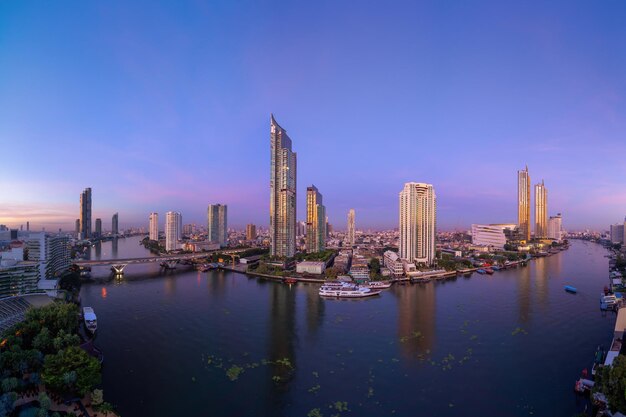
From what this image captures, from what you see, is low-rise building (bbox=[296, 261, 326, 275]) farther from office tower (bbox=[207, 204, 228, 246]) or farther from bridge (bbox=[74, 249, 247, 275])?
office tower (bbox=[207, 204, 228, 246])

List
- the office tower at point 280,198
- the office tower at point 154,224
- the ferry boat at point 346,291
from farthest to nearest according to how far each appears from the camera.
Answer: the office tower at point 154,224, the office tower at point 280,198, the ferry boat at point 346,291

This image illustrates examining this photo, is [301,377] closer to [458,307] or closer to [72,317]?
[72,317]

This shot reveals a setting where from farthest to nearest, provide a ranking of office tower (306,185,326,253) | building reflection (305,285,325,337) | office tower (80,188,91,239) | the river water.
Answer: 1. office tower (80,188,91,239)
2. office tower (306,185,326,253)
3. building reflection (305,285,325,337)
4. the river water

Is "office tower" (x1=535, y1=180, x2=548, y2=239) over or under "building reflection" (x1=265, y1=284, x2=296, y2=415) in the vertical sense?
over

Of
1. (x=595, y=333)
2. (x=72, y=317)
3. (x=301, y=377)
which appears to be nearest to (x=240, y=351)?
(x=301, y=377)

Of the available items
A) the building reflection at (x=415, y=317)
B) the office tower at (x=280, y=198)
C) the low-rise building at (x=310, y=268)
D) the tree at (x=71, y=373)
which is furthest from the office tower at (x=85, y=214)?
the tree at (x=71, y=373)

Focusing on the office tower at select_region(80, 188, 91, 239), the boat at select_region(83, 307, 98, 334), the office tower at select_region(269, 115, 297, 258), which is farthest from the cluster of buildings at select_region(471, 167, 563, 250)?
the office tower at select_region(80, 188, 91, 239)

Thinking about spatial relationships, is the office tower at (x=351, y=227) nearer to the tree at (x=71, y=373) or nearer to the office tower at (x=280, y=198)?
the office tower at (x=280, y=198)

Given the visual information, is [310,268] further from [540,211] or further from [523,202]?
[540,211]
